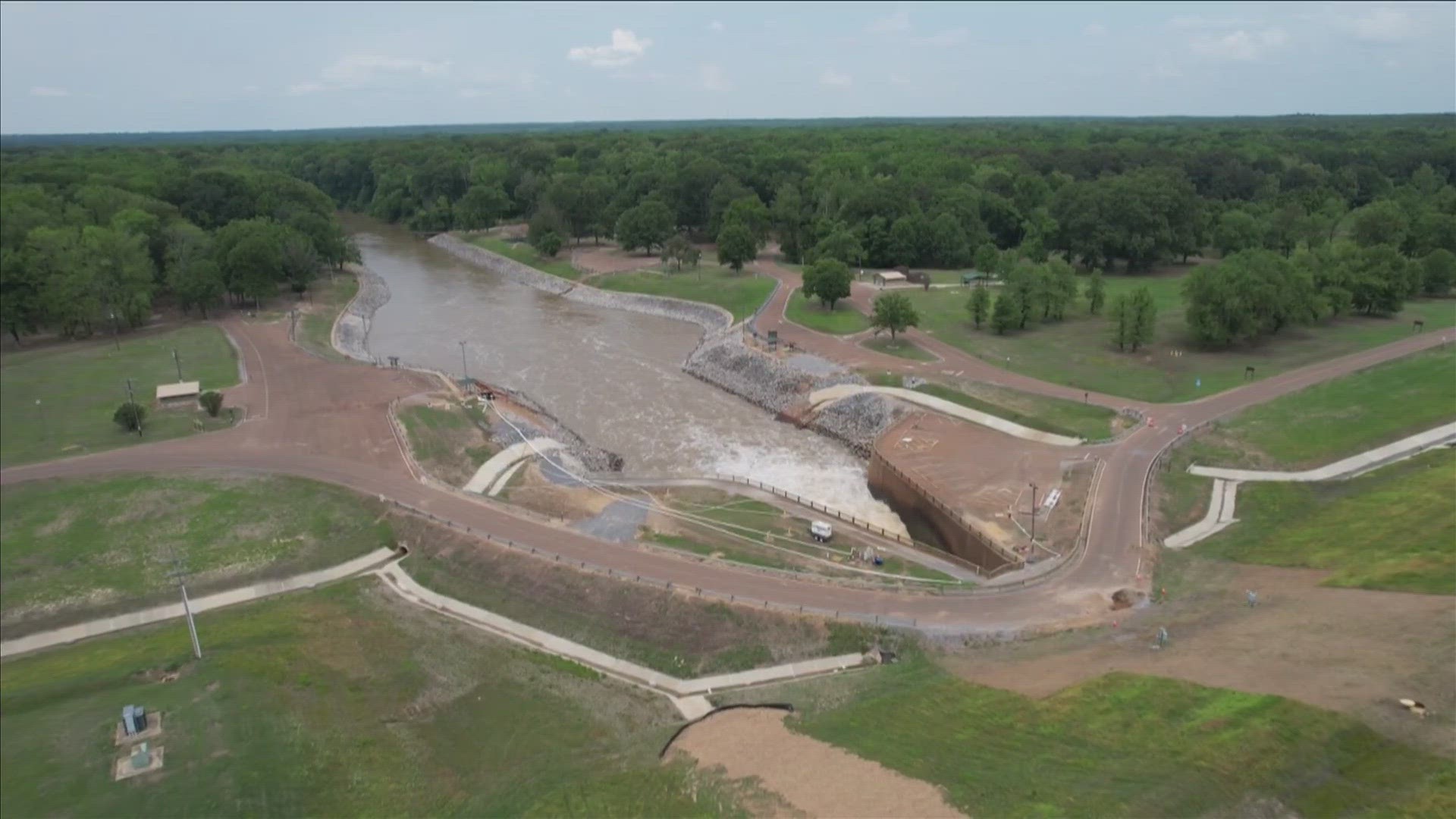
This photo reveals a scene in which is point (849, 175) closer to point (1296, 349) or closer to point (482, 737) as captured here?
point (1296, 349)

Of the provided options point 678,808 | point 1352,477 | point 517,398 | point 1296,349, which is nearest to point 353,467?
point 517,398

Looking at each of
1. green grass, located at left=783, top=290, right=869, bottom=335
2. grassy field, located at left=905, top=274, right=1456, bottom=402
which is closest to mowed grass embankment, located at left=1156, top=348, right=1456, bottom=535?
grassy field, located at left=905, top=274, right=1456, bottom=402

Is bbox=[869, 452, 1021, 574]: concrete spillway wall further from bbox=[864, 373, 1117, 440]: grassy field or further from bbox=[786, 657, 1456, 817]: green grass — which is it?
bbox=[786, 657, 1456, 817]: green grass

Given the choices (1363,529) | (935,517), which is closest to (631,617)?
(935,517)

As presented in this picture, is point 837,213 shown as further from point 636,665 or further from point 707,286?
point 636,665

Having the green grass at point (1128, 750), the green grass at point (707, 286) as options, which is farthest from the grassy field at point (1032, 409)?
the green grass at point (707, 286)
